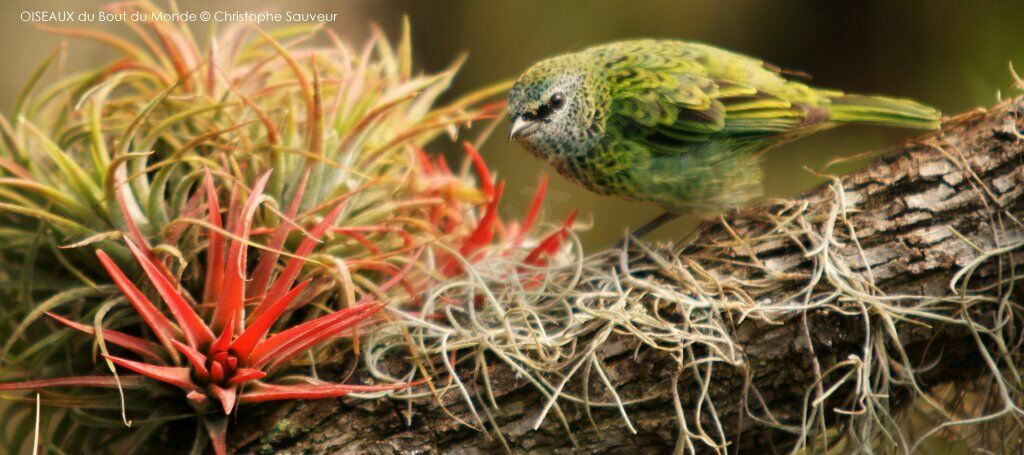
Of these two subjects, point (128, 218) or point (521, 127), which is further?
point (521, 127)

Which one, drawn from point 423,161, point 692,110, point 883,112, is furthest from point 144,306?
point 883,112

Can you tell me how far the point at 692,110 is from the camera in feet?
5.57

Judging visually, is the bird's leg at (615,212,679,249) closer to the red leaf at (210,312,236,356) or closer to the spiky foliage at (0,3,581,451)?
the spiky foliage at (0,3,581,451)

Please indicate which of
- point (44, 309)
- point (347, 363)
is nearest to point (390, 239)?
point (347, 363)

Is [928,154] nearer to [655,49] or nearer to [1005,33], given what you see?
[655,49]

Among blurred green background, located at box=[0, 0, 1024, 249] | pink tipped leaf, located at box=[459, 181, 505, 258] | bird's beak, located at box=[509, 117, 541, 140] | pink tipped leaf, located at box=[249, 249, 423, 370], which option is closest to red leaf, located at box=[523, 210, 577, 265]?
pink tipped leaf, located at box=[459, 181, 505, 258]

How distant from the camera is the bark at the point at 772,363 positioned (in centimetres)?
135

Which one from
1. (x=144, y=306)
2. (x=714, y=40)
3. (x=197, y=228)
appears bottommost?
(x=144, y=306)

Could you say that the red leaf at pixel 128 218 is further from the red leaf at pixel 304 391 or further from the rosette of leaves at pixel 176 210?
the red leaf at pixel 304 391

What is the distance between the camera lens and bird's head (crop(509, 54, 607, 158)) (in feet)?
5.71

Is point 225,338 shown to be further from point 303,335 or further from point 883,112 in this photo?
point 883,112

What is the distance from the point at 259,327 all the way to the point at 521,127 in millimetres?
757

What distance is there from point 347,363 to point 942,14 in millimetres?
2787

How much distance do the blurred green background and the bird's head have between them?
47.5 inches
